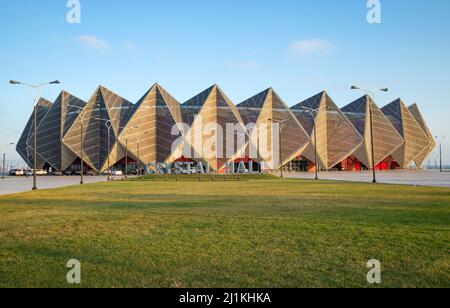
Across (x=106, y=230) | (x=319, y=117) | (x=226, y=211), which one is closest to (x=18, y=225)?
(x=106, y=230)

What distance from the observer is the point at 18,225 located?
416 inches

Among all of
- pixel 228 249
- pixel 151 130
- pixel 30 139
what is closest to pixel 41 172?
pixel 30 139

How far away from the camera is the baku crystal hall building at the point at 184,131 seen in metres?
83.9

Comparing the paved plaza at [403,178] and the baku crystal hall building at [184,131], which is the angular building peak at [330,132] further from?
the paved plaza at [403,178]

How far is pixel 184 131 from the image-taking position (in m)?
85.8

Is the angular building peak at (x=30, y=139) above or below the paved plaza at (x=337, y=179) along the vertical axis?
above

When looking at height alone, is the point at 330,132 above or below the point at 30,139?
above

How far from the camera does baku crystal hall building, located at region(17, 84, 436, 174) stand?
8388cm

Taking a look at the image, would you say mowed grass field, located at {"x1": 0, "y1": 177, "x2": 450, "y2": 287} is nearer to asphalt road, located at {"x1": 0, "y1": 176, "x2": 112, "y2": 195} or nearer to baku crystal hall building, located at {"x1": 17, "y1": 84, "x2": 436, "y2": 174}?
asphalt road, located at {"x1": 0, "y1": 176, "x2": 112, "y2": 195}

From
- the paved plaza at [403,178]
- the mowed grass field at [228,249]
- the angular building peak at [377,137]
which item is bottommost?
the paved plaza at [403,178]

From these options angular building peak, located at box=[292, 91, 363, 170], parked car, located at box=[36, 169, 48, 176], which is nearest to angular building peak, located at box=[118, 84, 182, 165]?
parked car, located at box=[36, 169, 48, 176]

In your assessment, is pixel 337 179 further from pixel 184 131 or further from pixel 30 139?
pixel 30 139

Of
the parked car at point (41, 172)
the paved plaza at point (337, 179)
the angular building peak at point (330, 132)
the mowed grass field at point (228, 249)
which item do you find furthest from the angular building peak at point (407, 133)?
the mowed grass field at point (228, 249)
